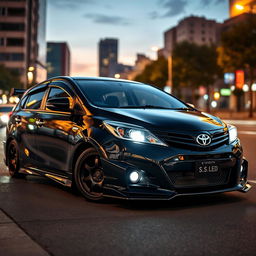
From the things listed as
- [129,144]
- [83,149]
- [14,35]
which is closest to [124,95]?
[83,149]

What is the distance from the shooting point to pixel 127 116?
5.76m

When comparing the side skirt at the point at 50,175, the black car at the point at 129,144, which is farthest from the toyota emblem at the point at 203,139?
the side skirt at the point at 50,175

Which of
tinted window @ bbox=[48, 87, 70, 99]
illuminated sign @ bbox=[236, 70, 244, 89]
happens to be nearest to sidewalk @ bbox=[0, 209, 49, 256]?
tinted window @ bbox=[48, 87, 70, 99]

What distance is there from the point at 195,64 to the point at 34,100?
221ft

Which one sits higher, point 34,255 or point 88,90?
point 88,90

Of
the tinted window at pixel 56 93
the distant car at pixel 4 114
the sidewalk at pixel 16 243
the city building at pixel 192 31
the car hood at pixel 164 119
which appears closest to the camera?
the sidewalk at pixel 16 243

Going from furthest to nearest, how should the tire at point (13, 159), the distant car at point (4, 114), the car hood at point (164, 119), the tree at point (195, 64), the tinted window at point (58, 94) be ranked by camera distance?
1. the tree at point (195, 64)
2. the distant car at point (4, 114)
3. the tire at point (13, 159)
4. the tinted window at point (58, 94)
5. the car hood at point (164, 119)

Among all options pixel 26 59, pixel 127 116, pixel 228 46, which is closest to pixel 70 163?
pixel 127 116

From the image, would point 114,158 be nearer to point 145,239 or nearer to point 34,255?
point 145,239

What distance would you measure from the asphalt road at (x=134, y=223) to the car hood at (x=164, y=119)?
89cm

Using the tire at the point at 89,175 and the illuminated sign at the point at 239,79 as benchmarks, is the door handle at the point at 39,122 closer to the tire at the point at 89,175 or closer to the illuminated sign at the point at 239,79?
the tire at the point at 89,175

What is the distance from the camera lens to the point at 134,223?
4902 mm

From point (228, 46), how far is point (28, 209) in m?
44.6

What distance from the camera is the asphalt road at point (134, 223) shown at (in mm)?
4031
